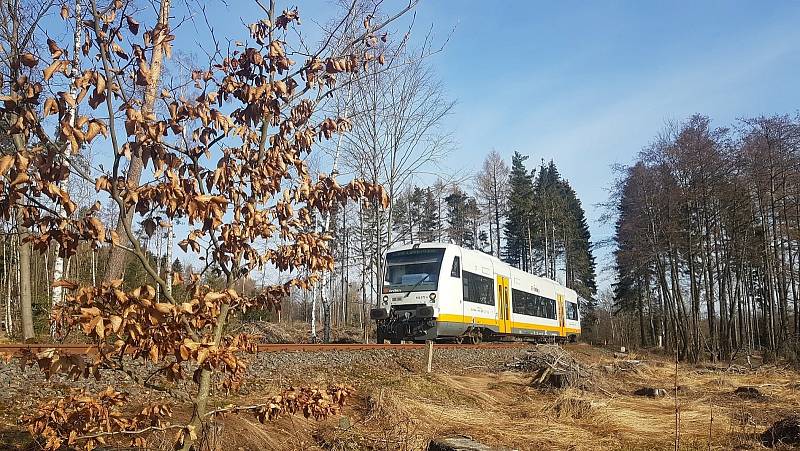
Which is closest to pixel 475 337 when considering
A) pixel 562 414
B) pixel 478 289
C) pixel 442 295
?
pixel 478 289

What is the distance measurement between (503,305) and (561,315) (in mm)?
9966

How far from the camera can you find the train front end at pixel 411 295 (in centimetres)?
1536

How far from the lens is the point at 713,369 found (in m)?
20.9

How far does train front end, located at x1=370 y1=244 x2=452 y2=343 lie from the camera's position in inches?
605

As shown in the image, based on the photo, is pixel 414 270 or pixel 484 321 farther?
pixel 484 321

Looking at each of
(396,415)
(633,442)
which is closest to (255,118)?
(396,415)

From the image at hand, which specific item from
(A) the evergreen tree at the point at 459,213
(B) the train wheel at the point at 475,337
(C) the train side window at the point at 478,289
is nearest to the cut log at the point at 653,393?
(C) the train side window at the point at 478,289

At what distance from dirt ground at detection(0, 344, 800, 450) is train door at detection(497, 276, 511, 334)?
5486 mm

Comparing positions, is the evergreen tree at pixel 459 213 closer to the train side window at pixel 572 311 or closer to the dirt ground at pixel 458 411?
the train side window at pixel 572 311

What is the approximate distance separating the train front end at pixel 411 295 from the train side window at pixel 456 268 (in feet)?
1.39

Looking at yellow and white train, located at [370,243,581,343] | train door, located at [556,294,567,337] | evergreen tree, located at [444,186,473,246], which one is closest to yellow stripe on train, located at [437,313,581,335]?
yellow and white train, located at [370,243,581,343]

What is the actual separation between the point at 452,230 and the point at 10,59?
1421 inches

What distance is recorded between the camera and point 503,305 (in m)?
19.6

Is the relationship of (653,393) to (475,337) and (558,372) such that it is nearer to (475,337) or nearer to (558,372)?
(558,372)
